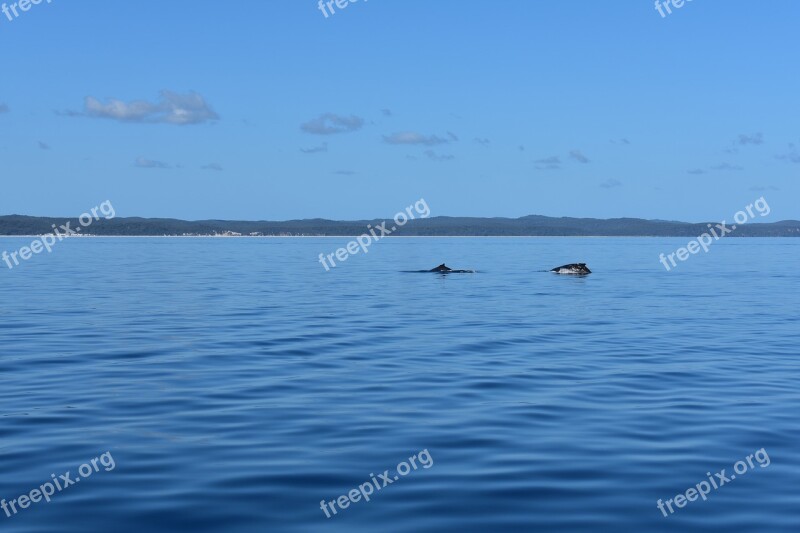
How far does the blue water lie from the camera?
9.80 metres

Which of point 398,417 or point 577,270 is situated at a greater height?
point 577,270

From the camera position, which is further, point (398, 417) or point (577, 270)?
point (577, 270)

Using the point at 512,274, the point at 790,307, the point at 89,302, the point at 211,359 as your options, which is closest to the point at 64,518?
the point at 211,359

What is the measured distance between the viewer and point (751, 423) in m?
14.1

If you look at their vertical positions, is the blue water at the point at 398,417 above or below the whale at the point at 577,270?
below

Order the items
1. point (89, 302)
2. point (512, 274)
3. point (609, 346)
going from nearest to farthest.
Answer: point (609, 346), point (89, 302), point (512, 274)

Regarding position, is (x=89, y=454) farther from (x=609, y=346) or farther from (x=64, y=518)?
(x=609, y=346)

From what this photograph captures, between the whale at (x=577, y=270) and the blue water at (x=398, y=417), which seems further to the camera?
the whale at (x=577, y=270)

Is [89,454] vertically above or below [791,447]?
above

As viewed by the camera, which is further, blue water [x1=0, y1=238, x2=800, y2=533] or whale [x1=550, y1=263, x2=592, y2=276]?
whale [x1=550, y1=263, x2=592, y2=276]

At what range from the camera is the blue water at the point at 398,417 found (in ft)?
32.2

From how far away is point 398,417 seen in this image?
570 inches

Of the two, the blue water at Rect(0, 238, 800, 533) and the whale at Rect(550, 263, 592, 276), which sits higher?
the whale at Rect(550, 263, 592, 276)

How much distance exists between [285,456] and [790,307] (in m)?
30.0
